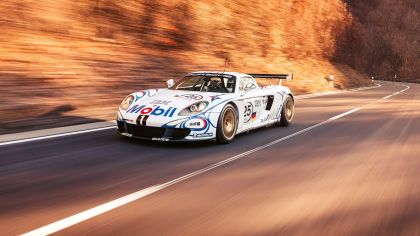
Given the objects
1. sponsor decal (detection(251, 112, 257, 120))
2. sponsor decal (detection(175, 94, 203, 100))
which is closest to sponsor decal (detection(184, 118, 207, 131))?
sponsor decal (detection(175, 94, 203, 100))

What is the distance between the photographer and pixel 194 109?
286 inches

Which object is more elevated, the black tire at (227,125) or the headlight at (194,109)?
the headlight at (194,109)

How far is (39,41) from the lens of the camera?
13.2 meters

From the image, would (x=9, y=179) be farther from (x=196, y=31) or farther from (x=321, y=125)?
(x=196, y=31)

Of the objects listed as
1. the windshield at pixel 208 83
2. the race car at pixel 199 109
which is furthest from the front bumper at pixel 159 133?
the windshield at pixel 208 83

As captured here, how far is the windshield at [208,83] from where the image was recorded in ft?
27.1

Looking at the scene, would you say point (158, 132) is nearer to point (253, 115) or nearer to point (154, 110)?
point (154, 110)

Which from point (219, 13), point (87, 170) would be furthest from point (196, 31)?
point (87, 170)

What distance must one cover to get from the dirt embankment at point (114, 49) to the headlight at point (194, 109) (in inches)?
128

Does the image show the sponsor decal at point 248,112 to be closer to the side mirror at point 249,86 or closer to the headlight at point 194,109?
the side mirror at point 249,86

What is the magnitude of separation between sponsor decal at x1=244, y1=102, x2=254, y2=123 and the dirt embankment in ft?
11.5

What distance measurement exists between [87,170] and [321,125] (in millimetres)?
6054

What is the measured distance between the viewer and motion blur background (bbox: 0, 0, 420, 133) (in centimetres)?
1086

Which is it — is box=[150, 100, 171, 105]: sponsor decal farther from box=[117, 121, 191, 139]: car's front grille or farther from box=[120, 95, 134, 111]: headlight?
box=[117, 121, 191, 139]: car's front grille
